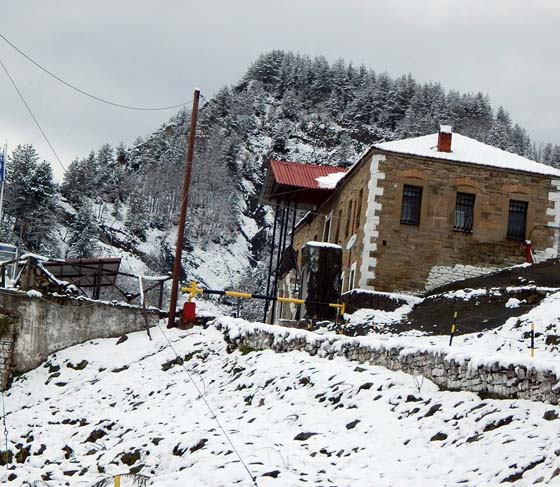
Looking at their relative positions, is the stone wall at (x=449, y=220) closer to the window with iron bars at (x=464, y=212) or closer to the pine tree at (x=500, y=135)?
the window with iron bars at (x=464, y=212)

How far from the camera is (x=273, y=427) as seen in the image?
1257 centimetres

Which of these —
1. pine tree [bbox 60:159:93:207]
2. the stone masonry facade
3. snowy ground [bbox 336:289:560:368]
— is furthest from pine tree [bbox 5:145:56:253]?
snowy ground [bbox 336:289:560:368]

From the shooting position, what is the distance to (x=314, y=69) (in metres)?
164

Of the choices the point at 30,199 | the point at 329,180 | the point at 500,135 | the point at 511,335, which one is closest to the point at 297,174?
the point at 329,180

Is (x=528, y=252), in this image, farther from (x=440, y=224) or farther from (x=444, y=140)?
(x=444, y=140)

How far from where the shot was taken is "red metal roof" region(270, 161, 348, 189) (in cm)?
3481

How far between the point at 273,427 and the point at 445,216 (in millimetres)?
18056

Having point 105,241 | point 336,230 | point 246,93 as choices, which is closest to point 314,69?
point 246,93

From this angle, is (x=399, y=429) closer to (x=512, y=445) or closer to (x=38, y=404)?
(x=512, y=445)

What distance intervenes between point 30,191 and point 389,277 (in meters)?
48.1

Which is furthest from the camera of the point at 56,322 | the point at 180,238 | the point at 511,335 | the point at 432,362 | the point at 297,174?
the point at 297,174

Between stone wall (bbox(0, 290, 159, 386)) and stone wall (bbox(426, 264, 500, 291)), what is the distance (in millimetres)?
10233

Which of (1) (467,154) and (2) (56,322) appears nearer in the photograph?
(2) (56,322)

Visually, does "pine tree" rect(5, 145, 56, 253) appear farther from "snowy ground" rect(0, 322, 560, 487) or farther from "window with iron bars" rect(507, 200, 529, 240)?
"snowy ground" rect(0, 322, 560, 487)
